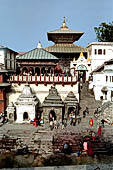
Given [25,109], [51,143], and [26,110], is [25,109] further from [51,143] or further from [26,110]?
[51,143]

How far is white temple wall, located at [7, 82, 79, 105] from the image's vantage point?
74.3ft

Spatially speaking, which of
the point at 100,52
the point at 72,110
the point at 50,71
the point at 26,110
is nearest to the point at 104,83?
the point at 72,110

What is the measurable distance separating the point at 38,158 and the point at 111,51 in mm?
23750

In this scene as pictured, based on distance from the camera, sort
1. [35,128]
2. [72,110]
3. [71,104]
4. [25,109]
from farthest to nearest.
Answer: [72,110] < [71,104] < [25,109] < [35,128]

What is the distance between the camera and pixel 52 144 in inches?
549

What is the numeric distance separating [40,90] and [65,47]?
12.9 meters

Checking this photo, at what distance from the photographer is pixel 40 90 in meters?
22.8

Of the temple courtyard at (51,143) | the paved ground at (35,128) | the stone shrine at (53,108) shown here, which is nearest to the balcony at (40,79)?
the stone shrine at (53,108)

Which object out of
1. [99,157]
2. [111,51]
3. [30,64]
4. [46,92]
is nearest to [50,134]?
[99,157]

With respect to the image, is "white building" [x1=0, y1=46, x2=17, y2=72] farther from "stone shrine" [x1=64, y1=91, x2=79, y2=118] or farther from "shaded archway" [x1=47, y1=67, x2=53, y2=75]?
"stone shrine" [x1=64, y1=91, x2=79, y2=118]

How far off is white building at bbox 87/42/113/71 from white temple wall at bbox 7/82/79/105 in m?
9.59

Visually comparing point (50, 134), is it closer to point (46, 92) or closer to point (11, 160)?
point (11, 160)

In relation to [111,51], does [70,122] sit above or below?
below

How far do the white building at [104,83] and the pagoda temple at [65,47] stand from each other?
695 cm
